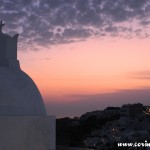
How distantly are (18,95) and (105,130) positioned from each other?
3941cm

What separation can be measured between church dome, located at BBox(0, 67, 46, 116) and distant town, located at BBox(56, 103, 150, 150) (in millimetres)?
22225

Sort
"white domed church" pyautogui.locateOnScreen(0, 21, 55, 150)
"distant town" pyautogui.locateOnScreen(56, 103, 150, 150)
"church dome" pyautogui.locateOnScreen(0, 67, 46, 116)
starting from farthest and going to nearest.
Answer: "distant town" pyautogui.locateOnScreen(56, 103, 150, 150) < "church dome" pyautogui.locateOnScreen(0, 67, 46, 116) < "white domed church" pyautogui.locateOnScreen(0, 21, 55, 150)

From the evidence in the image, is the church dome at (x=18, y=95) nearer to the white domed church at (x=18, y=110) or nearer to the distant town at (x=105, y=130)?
the white domed church at (x=18, y=110)

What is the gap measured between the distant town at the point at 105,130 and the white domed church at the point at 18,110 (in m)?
22.3

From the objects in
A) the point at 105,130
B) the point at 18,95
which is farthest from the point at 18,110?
the point at 105,130

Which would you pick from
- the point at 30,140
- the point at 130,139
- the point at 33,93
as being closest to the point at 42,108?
the point at 33,93

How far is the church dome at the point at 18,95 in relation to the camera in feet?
33.0

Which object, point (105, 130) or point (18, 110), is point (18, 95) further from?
point (105, 130)

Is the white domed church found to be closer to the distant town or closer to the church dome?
the church dome

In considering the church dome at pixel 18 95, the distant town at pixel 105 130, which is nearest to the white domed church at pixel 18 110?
the church dome at pixel 18 95

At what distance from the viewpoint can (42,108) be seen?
11.1 m

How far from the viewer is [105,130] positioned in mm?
48500

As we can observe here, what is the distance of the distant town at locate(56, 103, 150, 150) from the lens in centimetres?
3628

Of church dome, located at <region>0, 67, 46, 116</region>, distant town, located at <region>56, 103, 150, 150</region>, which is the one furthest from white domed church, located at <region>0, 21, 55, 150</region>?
distant town, located at <region>56, 103, 150, 150</region>
